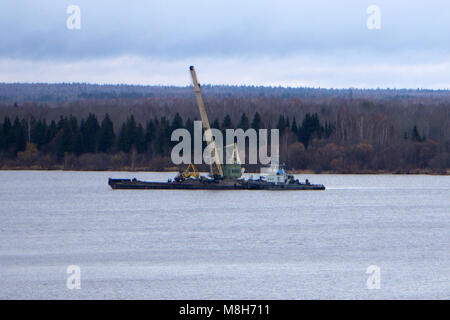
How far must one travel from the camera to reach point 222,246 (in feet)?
121

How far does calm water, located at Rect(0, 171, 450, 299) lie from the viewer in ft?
90.0

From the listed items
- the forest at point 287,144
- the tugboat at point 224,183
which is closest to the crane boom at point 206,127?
the tugboat at point 224,183

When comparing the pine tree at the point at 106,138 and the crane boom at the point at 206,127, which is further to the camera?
the pine tree at the point at 106,138

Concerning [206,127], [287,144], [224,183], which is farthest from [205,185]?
[287,144]

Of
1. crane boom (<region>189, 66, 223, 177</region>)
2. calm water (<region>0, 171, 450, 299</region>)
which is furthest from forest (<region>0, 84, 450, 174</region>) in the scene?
calm water (<region>0, 171, 450, 299</region>)

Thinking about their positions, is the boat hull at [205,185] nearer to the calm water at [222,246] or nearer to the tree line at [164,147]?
the calm water at [222,246]

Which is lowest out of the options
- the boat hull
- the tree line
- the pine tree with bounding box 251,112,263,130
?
the boat hull

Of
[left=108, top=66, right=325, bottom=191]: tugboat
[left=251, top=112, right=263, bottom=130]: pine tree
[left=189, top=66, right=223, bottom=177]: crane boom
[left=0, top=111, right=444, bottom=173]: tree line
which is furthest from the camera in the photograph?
[left=251, top=112, right=263, bottom=130]: pine tree

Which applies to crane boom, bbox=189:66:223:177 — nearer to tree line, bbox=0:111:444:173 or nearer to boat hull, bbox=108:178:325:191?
boat hull, bbox=108:178:325:191

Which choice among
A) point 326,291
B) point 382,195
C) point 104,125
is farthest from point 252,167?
point 326,291

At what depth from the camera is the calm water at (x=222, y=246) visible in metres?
27.4

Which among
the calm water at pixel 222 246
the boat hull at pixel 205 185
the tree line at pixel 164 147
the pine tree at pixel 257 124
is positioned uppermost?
the pine tree at pixel 257 124

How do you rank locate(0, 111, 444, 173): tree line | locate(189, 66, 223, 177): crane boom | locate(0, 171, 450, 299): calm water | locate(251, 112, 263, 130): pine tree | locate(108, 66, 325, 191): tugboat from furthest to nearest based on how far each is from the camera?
locate(251, 112, 263, 130): pine tree
locate(0, 111, 444, 173): tree line
locate(189, 66, 223, 177): crane boom
locate(108, 66, 325, 191): tugboat
locate(0, 171, 450, 299): calm water

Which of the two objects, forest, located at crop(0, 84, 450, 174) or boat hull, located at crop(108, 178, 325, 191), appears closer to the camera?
boat hull, located at crop(108, 178, 325, 191)
